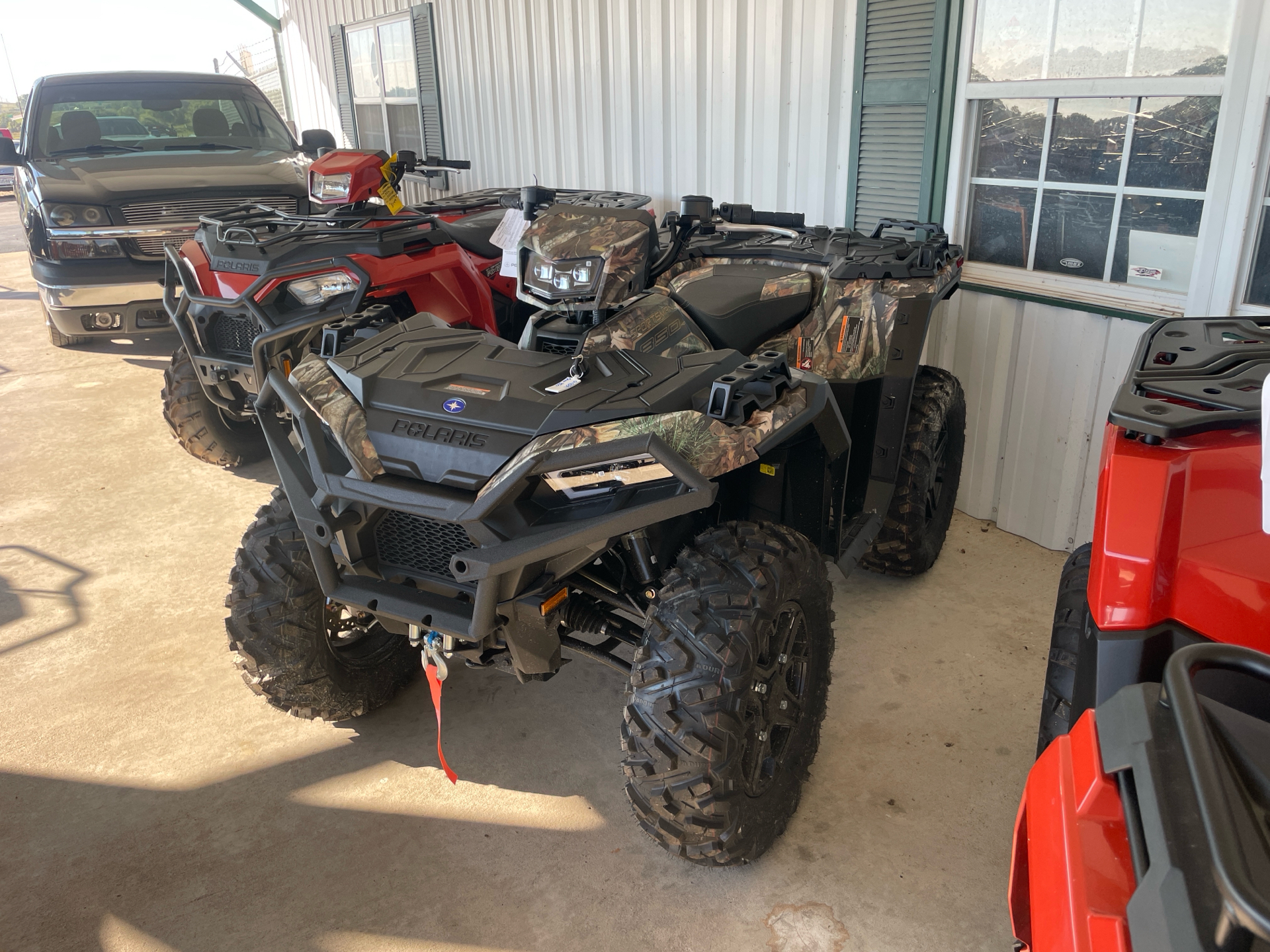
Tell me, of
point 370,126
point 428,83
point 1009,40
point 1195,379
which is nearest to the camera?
point 1195,379

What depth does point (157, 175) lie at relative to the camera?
580 centimetres

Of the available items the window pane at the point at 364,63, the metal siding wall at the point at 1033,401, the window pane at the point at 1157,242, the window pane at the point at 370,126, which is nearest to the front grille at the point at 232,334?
the metal siding wall at the point at 1033,401

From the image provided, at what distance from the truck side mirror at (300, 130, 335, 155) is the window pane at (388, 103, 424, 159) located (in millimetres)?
1614

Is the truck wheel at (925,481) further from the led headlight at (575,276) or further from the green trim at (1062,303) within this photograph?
the led headlight at (575,276)

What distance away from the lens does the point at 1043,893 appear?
37.2 inches

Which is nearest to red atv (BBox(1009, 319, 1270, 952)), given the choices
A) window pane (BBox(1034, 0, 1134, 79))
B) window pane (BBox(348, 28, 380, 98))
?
window pane (BBox(1034, 0, 1134, 79))

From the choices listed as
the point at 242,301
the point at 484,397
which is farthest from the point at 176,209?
the point at 484,397

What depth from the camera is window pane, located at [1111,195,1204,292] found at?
9.76ft

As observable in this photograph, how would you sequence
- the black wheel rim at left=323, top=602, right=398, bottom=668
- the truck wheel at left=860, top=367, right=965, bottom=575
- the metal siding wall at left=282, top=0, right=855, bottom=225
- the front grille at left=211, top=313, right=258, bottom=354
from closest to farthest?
the black wheel rim at left=323, top=602, right=398, bottom=668 → the truck wheel at left=860, top=367, right=965, bottom=575 → the front grille at left=211, top=313, right=258, bottom=354 → the metal siding wall at left=282, top=0, right=855, bottom=225

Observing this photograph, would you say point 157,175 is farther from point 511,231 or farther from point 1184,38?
point 1184,38

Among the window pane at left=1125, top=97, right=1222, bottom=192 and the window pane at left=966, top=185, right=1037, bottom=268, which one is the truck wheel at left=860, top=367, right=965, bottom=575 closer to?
the window pane at left=966, top=185, right=1037, bottom=268

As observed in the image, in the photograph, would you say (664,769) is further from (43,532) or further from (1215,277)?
(43,532)

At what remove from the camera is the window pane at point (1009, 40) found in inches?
126

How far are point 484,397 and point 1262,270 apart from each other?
2.52m
